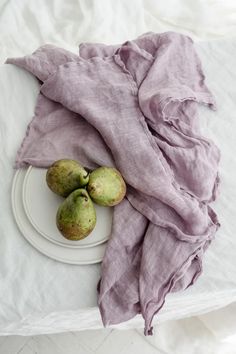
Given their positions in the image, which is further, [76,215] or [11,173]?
[11,173]

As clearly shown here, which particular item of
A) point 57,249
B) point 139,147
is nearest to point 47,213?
point 57,249

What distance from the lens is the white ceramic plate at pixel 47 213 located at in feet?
2.31

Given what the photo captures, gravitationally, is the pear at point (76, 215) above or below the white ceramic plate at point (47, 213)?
above

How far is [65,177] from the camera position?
2.22 ft

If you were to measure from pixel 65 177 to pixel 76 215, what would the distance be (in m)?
0.07

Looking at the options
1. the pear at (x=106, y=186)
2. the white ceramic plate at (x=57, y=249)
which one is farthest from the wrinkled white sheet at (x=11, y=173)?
the pear at (x=106, y=186)

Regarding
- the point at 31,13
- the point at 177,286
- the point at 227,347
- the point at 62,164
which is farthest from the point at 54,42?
the point at 227,347

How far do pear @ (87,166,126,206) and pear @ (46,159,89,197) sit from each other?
0.01m

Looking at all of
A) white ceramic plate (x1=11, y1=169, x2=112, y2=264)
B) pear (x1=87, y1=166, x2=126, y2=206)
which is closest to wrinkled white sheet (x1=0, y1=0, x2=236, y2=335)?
white ceramic plate (x1=11, y1=169, x2=112, y2=264)

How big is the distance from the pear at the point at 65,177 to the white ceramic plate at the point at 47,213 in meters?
0.04

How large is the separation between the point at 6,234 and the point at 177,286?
29cm

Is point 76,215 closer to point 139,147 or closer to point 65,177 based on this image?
point 65,177

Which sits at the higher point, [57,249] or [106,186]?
[106,186]

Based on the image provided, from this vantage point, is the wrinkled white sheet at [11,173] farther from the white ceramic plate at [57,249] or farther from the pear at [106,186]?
the pear at [106,186]
